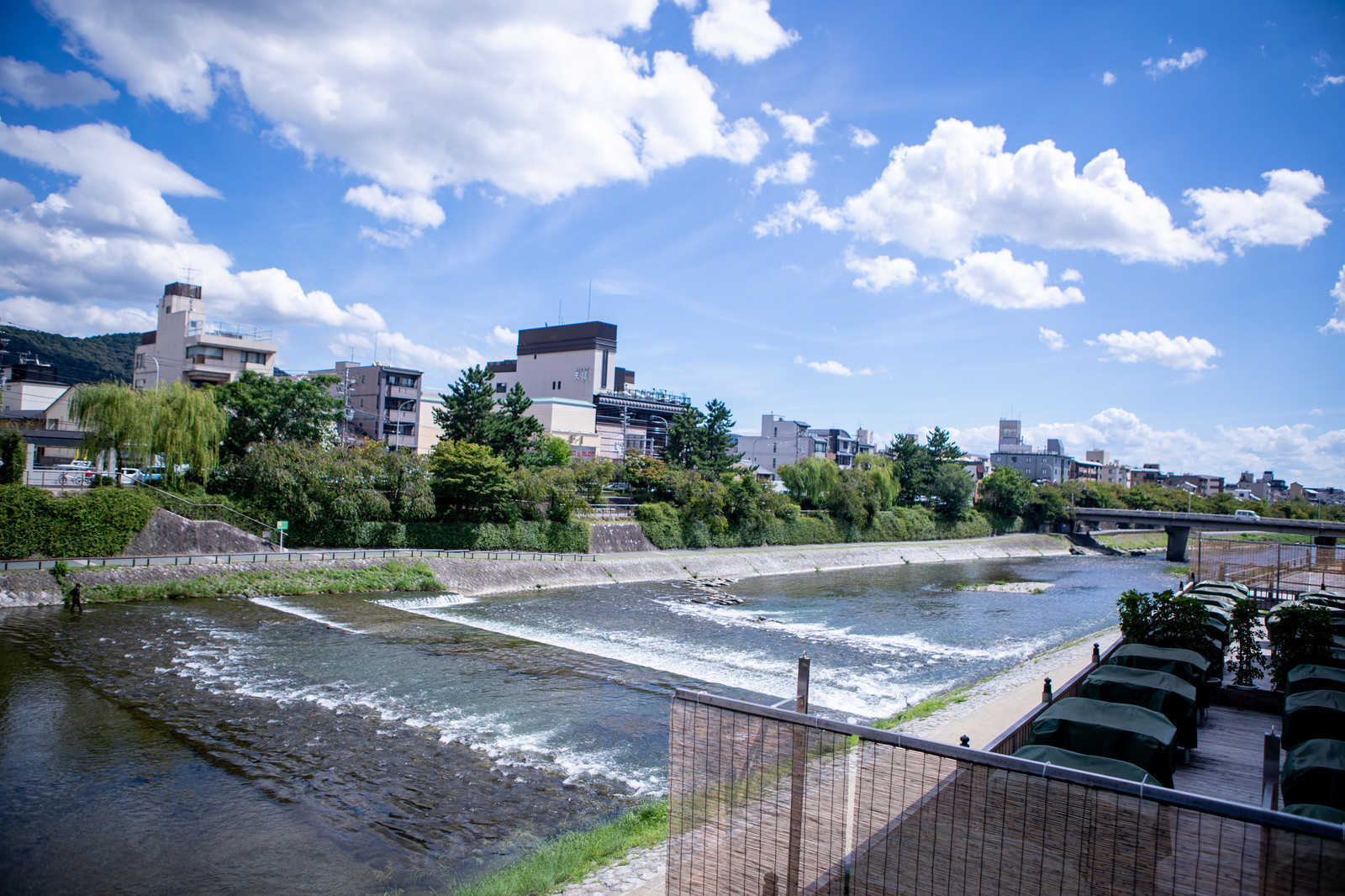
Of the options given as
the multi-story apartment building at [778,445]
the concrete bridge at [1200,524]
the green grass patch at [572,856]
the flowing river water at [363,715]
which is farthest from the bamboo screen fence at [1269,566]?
the multi-story apartment building at [778,445]

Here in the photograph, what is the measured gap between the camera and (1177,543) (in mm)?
85688

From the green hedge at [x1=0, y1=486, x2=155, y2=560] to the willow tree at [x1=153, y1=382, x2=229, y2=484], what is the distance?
17.1 feet

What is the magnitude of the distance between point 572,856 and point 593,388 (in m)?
96.8

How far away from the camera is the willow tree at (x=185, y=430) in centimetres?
3991

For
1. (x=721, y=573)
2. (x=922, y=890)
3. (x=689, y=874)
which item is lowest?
(x=721, y=573)

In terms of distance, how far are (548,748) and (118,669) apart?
13.7 metres

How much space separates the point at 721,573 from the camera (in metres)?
51.0

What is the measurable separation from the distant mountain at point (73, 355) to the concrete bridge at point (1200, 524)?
111139 mm

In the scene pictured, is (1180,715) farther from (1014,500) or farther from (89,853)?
(1014,500)

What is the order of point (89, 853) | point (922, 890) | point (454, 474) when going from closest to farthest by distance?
point (922, 890), point (89, 853), point (454, 474)

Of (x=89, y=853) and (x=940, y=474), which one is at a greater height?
(x=940, y=474)

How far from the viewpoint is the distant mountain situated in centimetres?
8031

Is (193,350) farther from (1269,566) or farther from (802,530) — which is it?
(1269,566)

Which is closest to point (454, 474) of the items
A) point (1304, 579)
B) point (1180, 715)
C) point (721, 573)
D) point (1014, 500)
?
point (721, 573)
